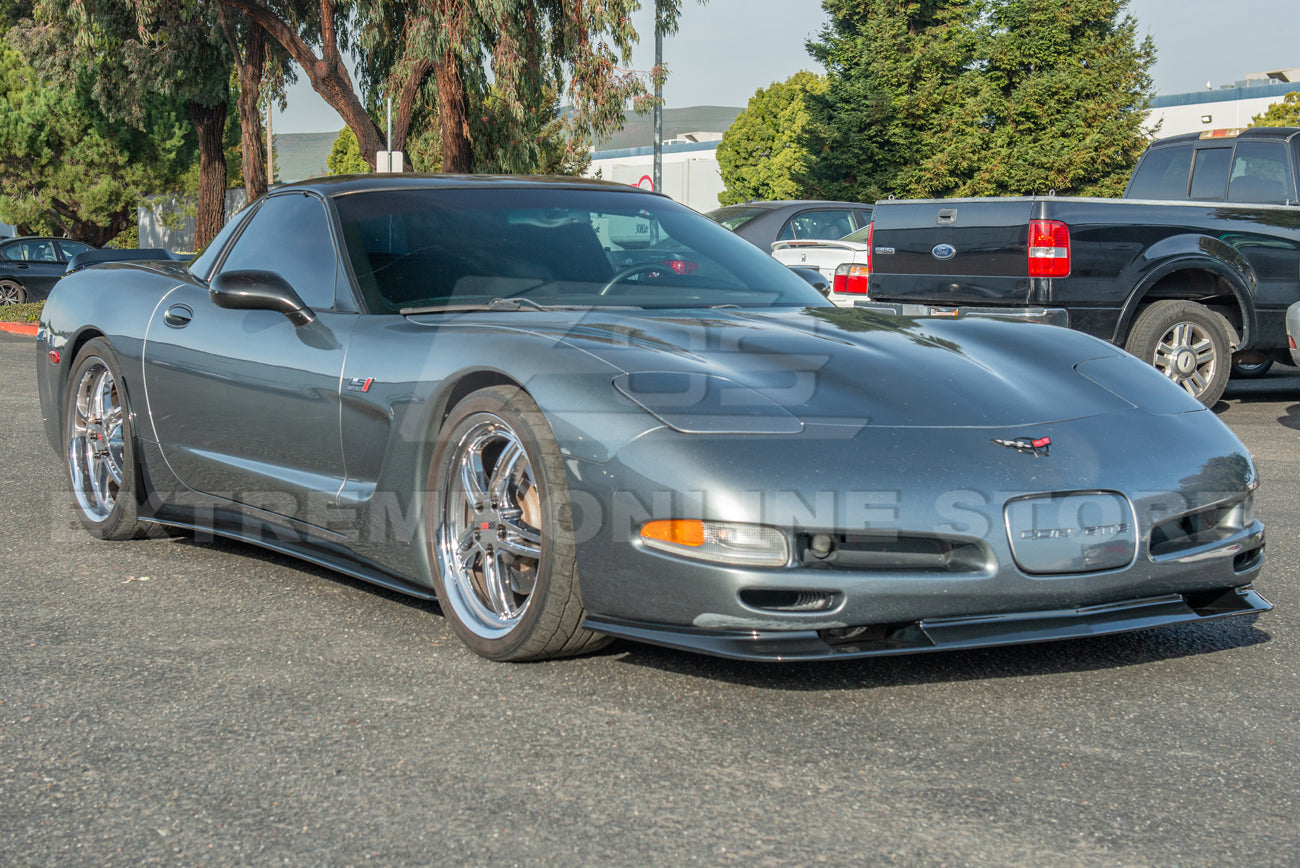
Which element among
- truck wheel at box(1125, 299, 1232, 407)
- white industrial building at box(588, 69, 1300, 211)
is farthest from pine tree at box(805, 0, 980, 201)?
truck wheel at box(1125, 299, 1232, 407)

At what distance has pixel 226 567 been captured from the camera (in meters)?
4.63

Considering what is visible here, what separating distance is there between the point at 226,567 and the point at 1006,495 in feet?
8.99

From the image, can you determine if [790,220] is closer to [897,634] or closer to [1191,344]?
[1191,344]

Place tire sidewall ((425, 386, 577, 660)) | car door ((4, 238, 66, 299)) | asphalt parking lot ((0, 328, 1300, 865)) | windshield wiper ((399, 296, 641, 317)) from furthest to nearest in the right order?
car door ((4, 238, 66, 299)) → windshield wiper ((399, 296, 641, 317)) → tire sidewall ((425, 386, 577, 660)) → asphalt parking lot ((0, 328, 1300, 865))

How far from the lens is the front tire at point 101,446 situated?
498cm

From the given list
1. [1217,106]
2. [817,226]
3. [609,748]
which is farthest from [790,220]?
[1217,106]

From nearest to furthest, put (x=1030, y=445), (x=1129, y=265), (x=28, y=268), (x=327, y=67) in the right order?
(x=1030, y=445), (x=1129, y=265), (x=327, y=67), (x=28, y=268)

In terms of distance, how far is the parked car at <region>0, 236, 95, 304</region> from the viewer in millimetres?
23516

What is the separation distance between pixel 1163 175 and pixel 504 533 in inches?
325

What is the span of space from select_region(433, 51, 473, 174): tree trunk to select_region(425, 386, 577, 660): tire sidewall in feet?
53.1

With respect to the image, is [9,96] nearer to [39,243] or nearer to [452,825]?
[39,243]

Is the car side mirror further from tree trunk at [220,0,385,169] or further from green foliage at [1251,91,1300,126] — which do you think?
green foliage at [1251,91,1300,126]

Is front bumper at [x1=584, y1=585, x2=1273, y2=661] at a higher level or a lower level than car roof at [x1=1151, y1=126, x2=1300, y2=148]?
lower

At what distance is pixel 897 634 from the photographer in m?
3.05
